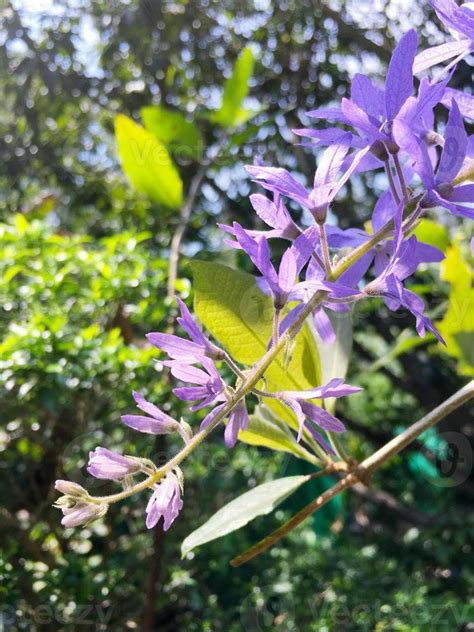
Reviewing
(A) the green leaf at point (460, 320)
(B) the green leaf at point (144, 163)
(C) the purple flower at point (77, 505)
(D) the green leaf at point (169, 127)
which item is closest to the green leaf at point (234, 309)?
(C) the purple flower at point (77, 505)

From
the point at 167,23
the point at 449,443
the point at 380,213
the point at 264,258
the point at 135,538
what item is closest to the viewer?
the point at 264,258

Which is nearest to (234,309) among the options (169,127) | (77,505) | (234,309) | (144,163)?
(234,309)

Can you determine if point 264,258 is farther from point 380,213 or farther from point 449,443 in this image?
point 449,443

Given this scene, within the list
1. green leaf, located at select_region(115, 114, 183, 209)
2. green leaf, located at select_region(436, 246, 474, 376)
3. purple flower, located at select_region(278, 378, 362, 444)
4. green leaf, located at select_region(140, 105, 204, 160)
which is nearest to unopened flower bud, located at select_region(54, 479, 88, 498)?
purple flower, located at select_region(278, 378, 362, 444)

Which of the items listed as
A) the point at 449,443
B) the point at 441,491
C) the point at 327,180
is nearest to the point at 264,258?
the point at 327,180

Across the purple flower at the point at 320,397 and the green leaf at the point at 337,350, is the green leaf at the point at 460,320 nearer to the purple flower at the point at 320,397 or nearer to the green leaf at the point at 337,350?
the green leaf at the point at 337,350

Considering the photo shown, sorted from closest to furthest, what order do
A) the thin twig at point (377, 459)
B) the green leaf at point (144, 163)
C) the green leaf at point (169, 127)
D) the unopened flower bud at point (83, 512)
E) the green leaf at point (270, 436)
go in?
1. the unopened flower bud at point (83, 512)
2. the thin twig at point (377, 459)
3. the green leaf at point (270, 436)
4. the green leaf at point (144, 163)
5. the green leaf at point (169, 127)
